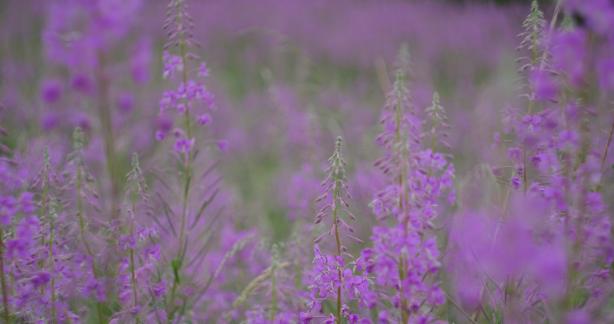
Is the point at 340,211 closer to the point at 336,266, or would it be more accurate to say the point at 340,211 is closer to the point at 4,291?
the point at 336,266

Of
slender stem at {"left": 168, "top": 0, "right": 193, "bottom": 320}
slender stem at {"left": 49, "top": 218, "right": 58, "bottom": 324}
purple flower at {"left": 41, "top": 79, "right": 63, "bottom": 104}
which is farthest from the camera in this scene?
slender stem at {"left": 168, "top": 0, "right": 193, "bottom": 320}

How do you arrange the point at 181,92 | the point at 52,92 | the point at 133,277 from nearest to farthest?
the point at 52,92, the point at 133,277, the point at 181,92

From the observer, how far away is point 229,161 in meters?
6.97

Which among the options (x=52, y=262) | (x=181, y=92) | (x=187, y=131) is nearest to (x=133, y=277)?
(x=52, y=262)

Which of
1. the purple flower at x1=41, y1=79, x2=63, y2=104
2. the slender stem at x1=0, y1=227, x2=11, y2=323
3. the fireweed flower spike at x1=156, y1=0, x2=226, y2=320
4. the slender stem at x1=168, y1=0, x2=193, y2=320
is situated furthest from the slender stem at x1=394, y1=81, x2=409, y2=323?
the slender stem at x1=0, y1=227, x2=11, y2=323

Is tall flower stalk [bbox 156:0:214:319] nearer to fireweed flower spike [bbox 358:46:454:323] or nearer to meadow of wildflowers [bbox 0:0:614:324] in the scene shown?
meadow of wildflowers [bbox 0:0:614:324]

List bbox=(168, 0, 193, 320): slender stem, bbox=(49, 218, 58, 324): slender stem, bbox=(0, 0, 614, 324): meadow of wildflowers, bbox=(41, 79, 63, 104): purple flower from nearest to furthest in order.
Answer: bbox=(0, 0, 614, 324): meadow of wildflowers, bbox=(41, 79, 63, 104): purple flower, bbox=(49, 218, 58, 324): slender stem, bbox=(168, 0, 193, 320): slender stem

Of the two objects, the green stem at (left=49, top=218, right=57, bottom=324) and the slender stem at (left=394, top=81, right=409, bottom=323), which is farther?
the green stem at (left=49, top=218, right=57, bottom=324)

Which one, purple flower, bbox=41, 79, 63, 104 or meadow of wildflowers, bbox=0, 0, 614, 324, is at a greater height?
purple flower, bbox=41, 79, 63, 104

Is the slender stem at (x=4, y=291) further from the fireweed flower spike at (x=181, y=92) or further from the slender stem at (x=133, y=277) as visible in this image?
the fireweed flower spike at (x=181, y=92)

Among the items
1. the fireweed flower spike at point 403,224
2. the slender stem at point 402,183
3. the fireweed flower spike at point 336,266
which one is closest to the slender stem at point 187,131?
the fireweed flower spike at point 336,266

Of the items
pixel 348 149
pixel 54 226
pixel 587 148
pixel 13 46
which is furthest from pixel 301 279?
pixel 13 46

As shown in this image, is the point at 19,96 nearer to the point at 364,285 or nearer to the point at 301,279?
the point at 301,279

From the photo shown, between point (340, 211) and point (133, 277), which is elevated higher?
point (340, 211)
